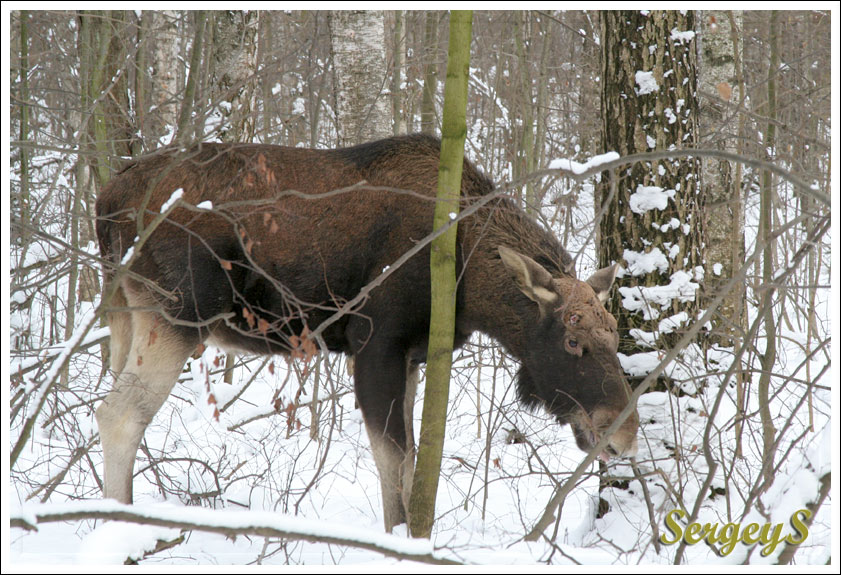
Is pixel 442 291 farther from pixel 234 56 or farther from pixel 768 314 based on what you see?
pixel 234 56

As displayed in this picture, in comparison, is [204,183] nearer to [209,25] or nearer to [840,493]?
[209,25]

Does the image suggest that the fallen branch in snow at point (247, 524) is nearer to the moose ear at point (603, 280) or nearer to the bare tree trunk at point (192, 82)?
the moose ear at point (603, 280)

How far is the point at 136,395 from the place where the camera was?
473 centimetres

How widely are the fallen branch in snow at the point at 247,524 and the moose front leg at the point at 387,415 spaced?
2.08m

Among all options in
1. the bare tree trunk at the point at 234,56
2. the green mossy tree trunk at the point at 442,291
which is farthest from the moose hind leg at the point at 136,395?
the bare tree trunk at the point at 234,56

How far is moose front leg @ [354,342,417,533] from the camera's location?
457cm

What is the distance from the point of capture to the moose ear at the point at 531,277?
4469 mm

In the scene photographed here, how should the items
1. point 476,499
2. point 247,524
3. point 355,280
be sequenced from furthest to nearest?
point 476,499 < point 355,280 < point 247,524

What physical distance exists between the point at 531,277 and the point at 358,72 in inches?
120

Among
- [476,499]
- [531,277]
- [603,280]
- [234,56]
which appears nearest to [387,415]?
[531,277]

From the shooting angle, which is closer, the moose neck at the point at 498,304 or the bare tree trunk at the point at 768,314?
the bare tree trunk at the point at 768,314

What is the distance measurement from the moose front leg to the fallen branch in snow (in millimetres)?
2076

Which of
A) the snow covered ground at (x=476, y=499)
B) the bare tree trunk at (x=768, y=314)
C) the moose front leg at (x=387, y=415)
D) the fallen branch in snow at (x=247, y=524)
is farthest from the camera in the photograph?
the moose front leg at (x=387, y=415)

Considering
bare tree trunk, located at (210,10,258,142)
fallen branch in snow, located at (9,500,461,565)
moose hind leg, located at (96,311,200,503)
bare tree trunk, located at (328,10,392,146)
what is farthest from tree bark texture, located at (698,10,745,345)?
fallen branch in snow, located at (9,500,461,565)
